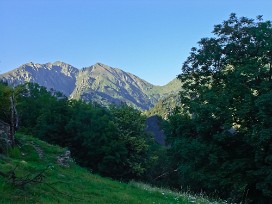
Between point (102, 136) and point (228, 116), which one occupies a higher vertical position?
point (228, 116)

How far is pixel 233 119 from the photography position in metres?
25.5

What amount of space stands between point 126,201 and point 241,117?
1384 cm

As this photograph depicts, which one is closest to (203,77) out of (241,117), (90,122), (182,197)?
(241,117)

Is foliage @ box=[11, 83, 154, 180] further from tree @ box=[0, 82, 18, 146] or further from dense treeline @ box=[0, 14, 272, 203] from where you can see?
tree @ box=[0, 82, 18, 146]

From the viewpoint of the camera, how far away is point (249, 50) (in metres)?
28.7

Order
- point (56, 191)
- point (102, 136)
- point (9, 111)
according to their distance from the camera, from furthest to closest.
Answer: point (102, 136) < point (9, 111) < point (56, 191)

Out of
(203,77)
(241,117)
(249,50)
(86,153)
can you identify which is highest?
(249,50)

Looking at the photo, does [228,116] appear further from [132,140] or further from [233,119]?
[132,140]

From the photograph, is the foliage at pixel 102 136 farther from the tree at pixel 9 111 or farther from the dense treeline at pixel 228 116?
the tree at pixel 9 111

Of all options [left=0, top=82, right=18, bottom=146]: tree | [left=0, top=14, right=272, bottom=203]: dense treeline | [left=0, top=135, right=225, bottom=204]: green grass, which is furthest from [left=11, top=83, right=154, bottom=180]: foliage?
[left=0, top=135, right=225, bottom=204]: green grass

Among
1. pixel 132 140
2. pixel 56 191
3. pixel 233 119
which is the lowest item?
pixel 56 191

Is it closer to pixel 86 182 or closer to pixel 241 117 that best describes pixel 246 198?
pixel 241 117

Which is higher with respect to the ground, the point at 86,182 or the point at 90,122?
the point at 90,122

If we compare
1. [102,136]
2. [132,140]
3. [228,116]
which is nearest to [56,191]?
[228,116]
